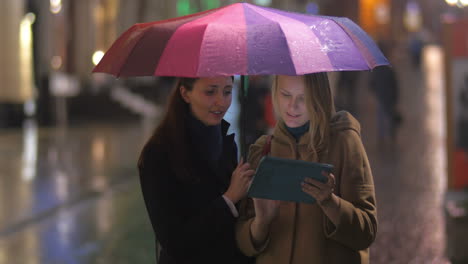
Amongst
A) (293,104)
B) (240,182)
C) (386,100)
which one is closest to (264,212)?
(240,182)

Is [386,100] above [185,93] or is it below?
below

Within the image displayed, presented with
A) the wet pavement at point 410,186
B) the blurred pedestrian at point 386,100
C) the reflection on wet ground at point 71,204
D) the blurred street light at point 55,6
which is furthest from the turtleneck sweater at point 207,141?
the blurred street light at point 55,6

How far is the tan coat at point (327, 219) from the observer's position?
2848 millimetres

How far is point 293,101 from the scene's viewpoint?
113 inches

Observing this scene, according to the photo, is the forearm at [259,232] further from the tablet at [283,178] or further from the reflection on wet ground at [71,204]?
the reflection on wet ground at [71,204]

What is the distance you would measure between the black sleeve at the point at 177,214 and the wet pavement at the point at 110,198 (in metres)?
0.74

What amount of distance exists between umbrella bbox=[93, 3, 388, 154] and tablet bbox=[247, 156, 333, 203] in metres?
0.29

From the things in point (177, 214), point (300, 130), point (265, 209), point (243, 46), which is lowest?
point (177, 214)

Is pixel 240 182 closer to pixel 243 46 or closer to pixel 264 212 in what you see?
pixel 264 212

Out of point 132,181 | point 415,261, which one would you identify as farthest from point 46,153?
point 415,261

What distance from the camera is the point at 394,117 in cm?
1481

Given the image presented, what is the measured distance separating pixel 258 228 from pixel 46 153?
43.9ft

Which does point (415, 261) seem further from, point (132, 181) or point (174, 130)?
point (132, 181)

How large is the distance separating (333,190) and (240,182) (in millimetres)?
342
